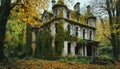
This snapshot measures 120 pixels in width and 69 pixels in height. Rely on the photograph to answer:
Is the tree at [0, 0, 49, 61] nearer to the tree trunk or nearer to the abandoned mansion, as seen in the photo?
the tree trunk

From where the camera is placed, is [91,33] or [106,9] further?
[91,33]

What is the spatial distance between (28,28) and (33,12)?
85.2ft

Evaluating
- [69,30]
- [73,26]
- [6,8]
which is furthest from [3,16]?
[73,26]

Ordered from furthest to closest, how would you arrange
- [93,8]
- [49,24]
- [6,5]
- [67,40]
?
[49,24] → [67,40] → [93,8] → [6,5]

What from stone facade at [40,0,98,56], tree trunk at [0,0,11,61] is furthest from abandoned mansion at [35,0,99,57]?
tree trunk at [0,0,11,61]

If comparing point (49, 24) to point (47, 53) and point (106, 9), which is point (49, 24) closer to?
point (47, 53)

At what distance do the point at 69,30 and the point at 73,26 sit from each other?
63.9 inches

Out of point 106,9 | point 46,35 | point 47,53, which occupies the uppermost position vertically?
point 106,9

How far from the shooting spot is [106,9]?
31.9m

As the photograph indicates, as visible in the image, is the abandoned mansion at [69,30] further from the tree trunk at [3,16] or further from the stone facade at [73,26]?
the tree trunk at [3,16]

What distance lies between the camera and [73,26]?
1582 inches

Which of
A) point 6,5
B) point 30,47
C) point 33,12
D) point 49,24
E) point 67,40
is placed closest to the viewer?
point 6,5

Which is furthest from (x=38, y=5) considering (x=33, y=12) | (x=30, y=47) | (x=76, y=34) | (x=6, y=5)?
(x=30, y=47)

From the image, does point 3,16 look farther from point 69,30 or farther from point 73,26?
point 73,26
